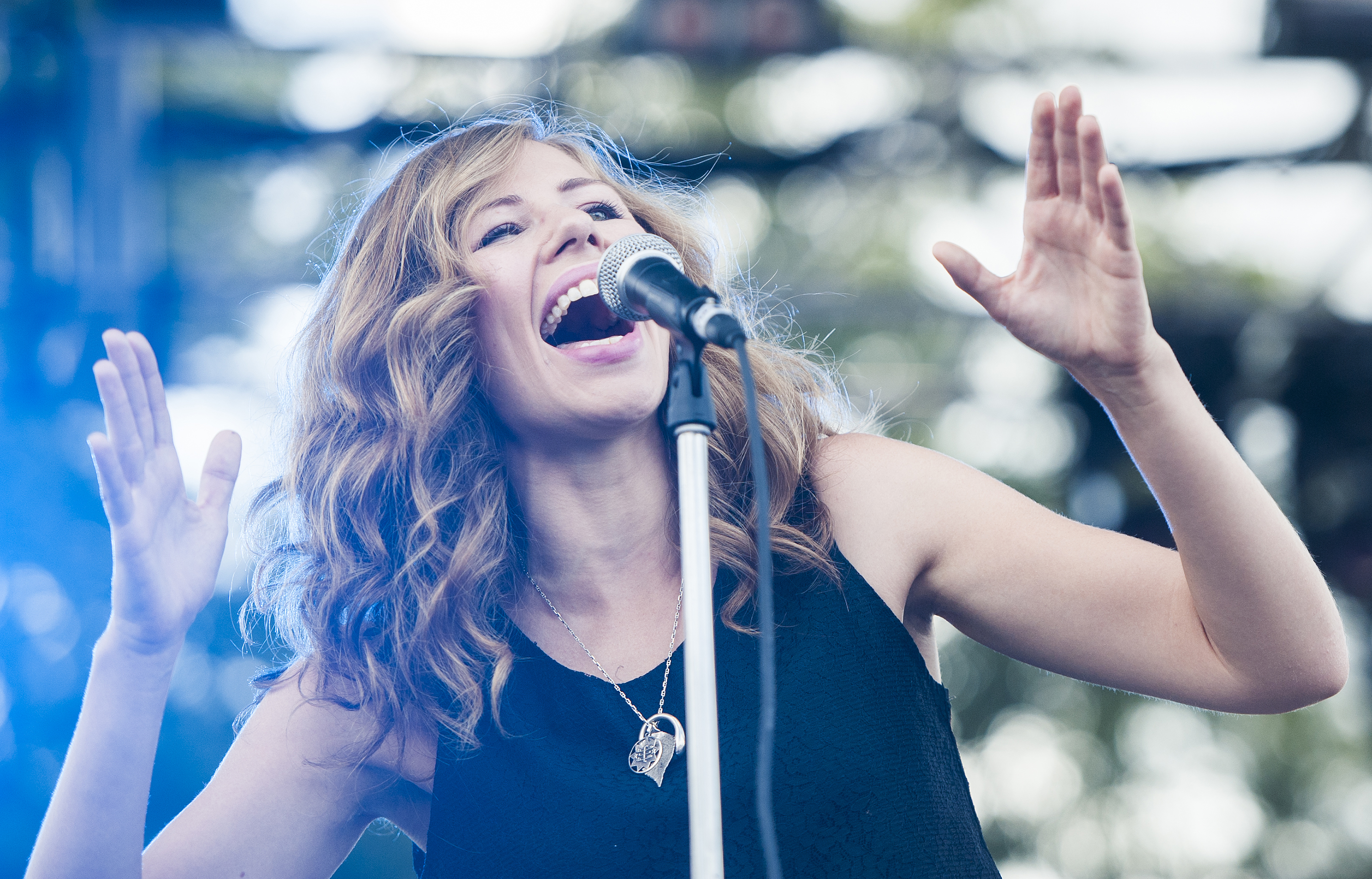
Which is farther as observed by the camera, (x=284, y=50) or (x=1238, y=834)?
(x=1238, y=834)

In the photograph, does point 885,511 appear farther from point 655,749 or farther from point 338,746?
point 338,746

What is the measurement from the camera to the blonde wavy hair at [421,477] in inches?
60.5

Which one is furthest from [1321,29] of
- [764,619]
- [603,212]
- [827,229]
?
[764,619]

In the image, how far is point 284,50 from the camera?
341cm

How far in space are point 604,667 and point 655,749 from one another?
163 mm

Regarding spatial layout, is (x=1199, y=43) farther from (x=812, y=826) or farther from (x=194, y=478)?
(x=194, y=478)

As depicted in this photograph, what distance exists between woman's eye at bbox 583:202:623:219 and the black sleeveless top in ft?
1.90

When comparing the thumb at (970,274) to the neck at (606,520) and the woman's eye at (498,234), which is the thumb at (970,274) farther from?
the woman's eye at (498,234)

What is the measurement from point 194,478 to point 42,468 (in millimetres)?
423

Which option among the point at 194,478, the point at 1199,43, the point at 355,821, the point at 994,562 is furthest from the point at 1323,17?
the point at 194,478

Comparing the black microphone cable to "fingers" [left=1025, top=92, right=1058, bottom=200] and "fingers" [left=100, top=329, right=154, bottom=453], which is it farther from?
"fingers" [left=100, top=329, right=154, bottom=453]

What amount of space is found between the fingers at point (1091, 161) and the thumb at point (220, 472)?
3.61ft

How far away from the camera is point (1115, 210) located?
104 centimetres

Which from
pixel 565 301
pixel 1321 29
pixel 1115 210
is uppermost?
pixel 1115 210
